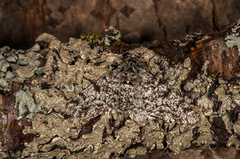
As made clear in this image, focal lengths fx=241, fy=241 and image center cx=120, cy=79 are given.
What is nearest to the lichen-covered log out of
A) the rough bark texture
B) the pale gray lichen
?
the pale gray lichen

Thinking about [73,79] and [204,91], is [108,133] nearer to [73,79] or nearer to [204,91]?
[73,79]

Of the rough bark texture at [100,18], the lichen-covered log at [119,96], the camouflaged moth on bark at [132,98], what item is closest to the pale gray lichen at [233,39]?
the lichen-covered log at [119,96]

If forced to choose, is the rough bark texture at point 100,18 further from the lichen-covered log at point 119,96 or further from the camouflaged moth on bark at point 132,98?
the camouflaged moth on bark at point 132,98

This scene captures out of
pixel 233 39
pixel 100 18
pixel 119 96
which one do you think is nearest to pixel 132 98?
pixel 119 96

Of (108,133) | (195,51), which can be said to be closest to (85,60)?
(108,133)

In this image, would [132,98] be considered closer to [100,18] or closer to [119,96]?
[119,96]
